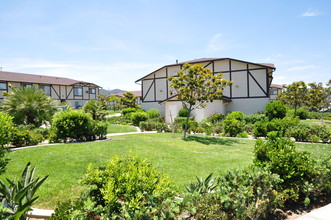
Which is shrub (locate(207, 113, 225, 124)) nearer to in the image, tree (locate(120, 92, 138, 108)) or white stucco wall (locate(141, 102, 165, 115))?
white stucco wall (locate(141, 102, 165, 115))

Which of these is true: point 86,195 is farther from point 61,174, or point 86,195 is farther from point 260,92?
point 260,92

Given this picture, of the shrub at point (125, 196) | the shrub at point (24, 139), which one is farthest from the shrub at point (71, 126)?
the shrub at point (125, 196)

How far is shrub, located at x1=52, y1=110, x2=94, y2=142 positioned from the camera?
11240 mm

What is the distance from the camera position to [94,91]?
4900 cm

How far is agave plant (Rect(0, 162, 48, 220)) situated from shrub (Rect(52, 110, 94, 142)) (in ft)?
27.6

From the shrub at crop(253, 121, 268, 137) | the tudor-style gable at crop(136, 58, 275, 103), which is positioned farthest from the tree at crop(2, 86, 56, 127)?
the tudor-style gable at crop(136, 58, 275, 103)

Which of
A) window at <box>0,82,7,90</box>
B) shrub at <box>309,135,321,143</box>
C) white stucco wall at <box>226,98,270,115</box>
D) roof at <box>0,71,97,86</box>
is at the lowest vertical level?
shrub at <box>309,135,321,143</box>

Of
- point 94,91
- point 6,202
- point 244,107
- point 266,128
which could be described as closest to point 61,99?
point 94,91

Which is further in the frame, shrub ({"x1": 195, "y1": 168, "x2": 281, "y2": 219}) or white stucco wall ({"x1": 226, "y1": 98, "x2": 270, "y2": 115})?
white stucco wall ({"x1": 226, "y1": 98, "x2": 270, "y2": 115})

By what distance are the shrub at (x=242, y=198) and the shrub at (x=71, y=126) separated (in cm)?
959

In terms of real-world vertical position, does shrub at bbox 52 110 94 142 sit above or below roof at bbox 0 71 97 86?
below

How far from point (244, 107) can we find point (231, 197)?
78.0 ft

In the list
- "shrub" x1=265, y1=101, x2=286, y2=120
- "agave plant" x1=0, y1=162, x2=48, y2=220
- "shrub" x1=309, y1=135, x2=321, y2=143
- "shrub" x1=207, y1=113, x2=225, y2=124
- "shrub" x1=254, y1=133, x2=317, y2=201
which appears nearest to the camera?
"agave plant" x1=0, y1=162, x2=48, y2=220

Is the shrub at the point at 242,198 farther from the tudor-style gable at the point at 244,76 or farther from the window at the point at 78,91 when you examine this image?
the window at the point at 78,91
